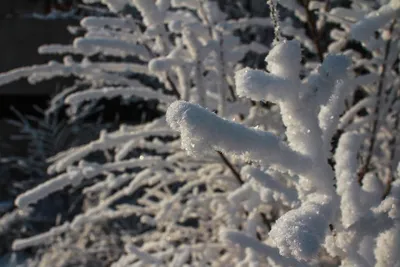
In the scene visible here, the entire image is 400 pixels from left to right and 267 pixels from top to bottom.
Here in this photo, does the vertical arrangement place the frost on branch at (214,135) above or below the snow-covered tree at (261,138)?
above

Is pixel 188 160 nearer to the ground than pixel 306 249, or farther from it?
nearer to the ground

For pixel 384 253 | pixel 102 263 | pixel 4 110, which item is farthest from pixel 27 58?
pixel 384 253

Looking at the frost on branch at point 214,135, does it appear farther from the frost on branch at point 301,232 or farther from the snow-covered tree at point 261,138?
the frost on branch at point 301,232

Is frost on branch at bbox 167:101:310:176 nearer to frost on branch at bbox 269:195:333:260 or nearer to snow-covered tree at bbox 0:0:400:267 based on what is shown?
snow-covered tree at bbox 0:0:400:267

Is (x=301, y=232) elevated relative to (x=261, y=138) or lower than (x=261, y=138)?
lower

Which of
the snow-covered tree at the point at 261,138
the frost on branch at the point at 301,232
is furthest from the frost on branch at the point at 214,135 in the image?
the frost on branch at the point at 301,232

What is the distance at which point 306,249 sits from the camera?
2.44 ft

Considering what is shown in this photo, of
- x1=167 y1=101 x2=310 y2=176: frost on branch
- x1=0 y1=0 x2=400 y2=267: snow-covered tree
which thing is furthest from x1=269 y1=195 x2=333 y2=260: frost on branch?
x1=167 y1=101 x2=310 y2=176: frost on branch

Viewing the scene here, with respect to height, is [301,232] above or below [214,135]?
below

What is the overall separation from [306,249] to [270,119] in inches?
57.1

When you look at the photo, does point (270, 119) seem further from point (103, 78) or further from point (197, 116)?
point (197, 116)

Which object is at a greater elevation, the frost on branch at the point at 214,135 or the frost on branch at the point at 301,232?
the frost on branch at the point at 214,135

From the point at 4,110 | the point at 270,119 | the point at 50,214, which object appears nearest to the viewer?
the point at 270,119

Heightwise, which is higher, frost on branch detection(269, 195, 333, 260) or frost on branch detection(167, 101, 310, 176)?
frost on branch detection(167, 101, 310, 176)
